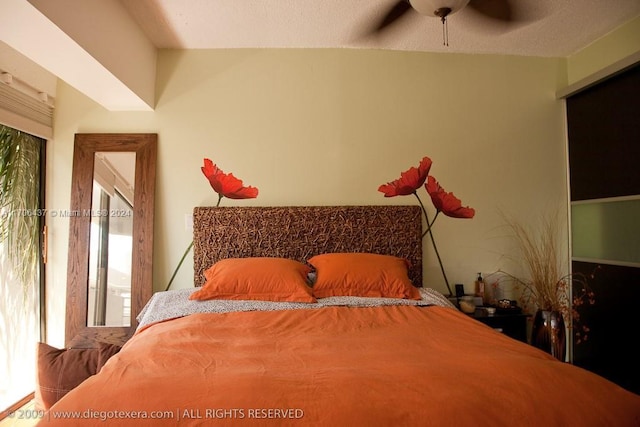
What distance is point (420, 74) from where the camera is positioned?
2.88m

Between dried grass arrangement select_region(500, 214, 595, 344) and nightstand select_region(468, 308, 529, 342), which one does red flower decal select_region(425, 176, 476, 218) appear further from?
nightstand select_region(468, 308, 529, 342)

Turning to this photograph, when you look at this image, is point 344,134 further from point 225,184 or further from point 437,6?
point 437,6

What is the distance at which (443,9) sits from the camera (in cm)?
178

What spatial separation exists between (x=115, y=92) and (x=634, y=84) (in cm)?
371

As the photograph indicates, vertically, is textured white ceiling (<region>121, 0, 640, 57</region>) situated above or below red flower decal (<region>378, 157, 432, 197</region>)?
above

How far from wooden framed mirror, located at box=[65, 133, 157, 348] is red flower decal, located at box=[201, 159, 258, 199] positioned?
16.9 inches

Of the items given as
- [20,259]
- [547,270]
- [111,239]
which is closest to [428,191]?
[547,270]

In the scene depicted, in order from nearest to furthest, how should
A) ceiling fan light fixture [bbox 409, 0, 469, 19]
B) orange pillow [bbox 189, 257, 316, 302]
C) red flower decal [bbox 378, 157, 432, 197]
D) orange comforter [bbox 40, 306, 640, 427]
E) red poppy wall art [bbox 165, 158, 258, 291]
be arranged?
1. orange comforter [bbox 40, 306, 640, 427]
2. ceiling fan light fixture [bbox 409, 0, 469, 19]
3. orange pillow [bbox 189, 257, 316, 302]
4. red poppy wall art [bbox 165, 158, 258, 291]
5. red flower decal [bbox 378, 157, 432, 197]

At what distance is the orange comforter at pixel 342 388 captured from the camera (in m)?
0.91

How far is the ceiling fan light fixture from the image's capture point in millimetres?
1733

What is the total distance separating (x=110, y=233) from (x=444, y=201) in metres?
2.70

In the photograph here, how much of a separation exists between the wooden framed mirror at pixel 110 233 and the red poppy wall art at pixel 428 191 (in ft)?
6.32

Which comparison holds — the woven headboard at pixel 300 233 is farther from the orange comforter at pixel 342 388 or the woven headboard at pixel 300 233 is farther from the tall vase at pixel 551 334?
the orange comforter at pixel 342 388

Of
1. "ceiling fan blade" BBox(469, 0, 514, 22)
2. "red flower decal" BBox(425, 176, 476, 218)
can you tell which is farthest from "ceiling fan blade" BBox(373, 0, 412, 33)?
"red flower decal" BBox(425, 176, 476, 218)
